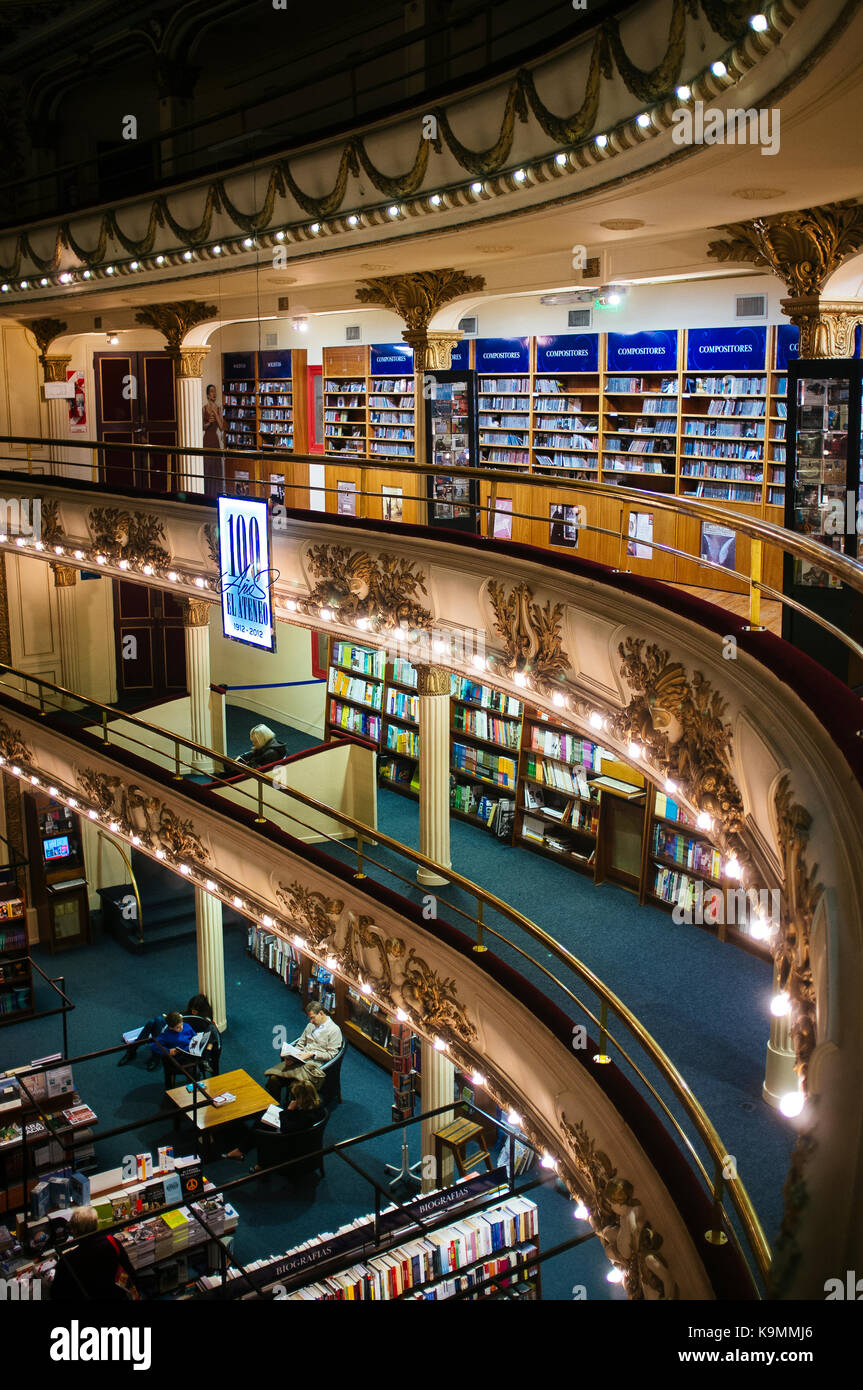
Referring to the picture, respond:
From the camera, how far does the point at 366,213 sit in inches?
326

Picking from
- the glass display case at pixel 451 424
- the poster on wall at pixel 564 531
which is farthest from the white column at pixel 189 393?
the glass display case at pixel 451 424

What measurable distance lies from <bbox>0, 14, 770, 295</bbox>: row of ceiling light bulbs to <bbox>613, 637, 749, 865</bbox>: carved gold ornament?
2.28 meters

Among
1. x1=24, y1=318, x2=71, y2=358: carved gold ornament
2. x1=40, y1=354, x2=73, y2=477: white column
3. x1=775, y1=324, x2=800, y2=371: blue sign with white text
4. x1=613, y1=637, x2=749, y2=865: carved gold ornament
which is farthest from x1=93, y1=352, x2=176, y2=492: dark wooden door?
x1=613, y1=637, x2=749, y2=865: carved gold ornament

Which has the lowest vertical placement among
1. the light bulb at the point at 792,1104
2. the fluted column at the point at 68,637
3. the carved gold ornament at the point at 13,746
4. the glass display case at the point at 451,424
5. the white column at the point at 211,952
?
the white column at the point at 211,952

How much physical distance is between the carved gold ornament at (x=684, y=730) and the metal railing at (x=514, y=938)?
91 cm

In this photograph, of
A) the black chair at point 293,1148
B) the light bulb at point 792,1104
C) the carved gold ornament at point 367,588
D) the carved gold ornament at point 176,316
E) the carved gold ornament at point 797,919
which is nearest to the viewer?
the light bulb at point 792,1104

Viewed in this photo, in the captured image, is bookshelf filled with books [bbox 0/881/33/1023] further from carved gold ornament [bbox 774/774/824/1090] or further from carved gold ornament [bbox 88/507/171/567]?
carved gold ornament [bbox 774/774/824/1090]

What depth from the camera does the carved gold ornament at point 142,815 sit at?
10.3m

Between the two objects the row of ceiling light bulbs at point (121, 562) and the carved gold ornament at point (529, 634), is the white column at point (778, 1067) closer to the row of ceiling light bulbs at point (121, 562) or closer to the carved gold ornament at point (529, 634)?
the carved gold ornament at point (529, 634)

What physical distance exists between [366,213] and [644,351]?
5193mm

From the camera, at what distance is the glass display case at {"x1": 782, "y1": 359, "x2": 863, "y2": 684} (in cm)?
699

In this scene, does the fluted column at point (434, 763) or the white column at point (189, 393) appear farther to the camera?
the white column at point (189, 393)

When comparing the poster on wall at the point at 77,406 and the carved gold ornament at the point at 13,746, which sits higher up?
the poster on wall at the point at 77,406

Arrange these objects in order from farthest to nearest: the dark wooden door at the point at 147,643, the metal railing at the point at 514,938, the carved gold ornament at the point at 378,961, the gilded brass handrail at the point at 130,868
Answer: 1. the dark wooden door at the point at 147,643
2. the gilded brass handrail at the point at 130,868
3. the carved gold ornament at the point at 378,961
4. the metal railing at the point at 514,938
